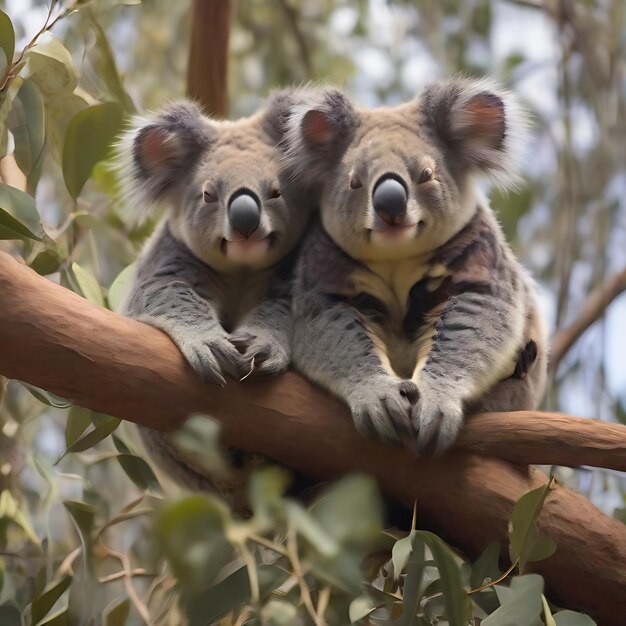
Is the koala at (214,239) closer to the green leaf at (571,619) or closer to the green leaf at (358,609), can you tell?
the green leaf at (358,609)

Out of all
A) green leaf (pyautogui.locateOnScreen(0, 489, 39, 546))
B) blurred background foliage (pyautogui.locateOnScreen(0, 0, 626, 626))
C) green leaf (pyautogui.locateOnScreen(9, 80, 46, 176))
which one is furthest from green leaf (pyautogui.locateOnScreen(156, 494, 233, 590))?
green leaf (pyautogui.locateOnScreen(0, 489, 39, 546))

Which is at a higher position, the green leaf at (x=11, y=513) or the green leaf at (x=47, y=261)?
the green leaf at (x=47, y=261)

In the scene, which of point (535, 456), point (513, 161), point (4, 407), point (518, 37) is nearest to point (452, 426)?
point (535, 456)

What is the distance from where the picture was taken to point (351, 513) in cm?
147

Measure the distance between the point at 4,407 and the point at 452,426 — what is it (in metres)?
1.70

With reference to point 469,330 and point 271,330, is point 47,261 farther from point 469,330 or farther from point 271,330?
point 469,330

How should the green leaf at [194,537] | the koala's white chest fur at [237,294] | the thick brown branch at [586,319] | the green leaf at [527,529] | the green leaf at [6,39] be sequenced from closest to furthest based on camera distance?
the green leaf at [194,537] < the green leaf at [527,529] < the green leaf at [6,39] < the koala's white chest fur at [237,294] < the thick brown branch at [586,319]

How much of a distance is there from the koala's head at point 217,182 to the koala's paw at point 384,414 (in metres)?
0.56

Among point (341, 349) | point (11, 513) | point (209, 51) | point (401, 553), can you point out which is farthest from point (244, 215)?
point (209, 51)

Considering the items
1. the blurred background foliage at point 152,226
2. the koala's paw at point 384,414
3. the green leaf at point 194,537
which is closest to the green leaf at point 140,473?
the blurred background foliage at point 152,226

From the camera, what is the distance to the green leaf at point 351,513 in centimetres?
145

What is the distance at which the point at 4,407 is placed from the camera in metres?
3.07

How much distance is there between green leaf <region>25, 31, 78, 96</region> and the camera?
93.0 inches

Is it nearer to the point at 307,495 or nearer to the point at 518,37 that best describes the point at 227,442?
the point at 307,495
